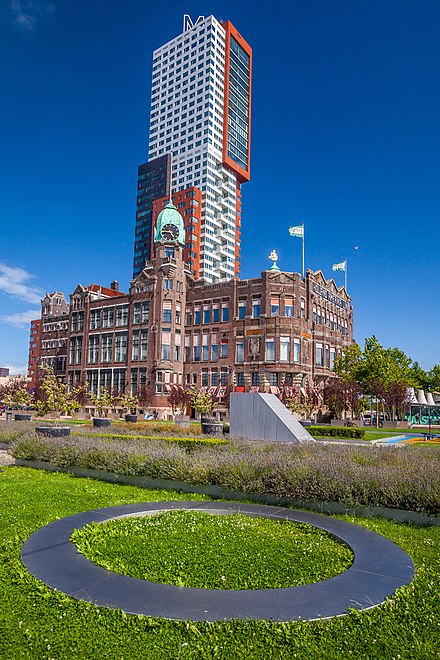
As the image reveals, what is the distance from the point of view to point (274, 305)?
70.5m

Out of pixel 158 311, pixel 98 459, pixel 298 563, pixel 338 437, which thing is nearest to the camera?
pixel 298 563

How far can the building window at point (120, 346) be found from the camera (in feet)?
269

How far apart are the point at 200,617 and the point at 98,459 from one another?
508 inches

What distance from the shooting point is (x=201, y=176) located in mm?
153625

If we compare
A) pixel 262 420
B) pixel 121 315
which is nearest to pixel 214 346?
pixel 121 315

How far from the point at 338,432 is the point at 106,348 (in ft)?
178

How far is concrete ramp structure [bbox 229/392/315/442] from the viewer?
2545 centimetres

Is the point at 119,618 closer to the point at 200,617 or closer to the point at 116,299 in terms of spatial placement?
the point at 200,617

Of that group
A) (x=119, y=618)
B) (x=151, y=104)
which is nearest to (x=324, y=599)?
(x=119, y=618)

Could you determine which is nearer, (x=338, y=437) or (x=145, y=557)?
(x=145, y=557)

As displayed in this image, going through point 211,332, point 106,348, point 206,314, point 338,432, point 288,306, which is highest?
point 288,306

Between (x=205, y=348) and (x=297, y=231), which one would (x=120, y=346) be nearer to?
(x=205, y=348)

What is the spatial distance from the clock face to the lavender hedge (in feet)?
209

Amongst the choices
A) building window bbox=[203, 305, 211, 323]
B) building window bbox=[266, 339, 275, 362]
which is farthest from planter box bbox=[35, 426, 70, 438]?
building window bbox=[203, 305, 211, 323]
